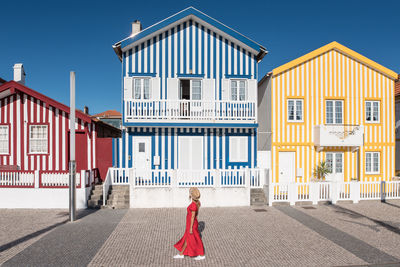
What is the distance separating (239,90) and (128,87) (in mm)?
6058

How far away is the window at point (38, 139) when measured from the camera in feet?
43.7

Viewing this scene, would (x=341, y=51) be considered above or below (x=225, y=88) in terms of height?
above

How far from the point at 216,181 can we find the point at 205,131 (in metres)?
3.38

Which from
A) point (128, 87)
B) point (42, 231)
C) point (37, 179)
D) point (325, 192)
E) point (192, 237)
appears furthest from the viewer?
point (128, 87)

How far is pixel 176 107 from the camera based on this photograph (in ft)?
45.0

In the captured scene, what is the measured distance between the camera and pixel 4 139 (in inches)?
523

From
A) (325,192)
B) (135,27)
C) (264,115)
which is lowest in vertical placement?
(325,192)

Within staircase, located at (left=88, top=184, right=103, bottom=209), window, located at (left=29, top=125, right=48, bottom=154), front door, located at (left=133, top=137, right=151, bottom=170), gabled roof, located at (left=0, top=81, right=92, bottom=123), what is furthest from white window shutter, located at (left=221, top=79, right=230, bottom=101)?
window, located at (left=29, top=125, right=48, bottom=154)

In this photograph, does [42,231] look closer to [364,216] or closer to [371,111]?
[364,216]

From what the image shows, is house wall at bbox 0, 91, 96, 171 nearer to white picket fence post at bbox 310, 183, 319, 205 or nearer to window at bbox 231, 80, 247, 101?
window at bbox 231, 80, 247, 101

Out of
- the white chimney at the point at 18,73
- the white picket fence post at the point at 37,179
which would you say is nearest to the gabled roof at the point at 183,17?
the white chimney at the point at 18,73

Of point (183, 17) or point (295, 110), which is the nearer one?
point (183, 17)

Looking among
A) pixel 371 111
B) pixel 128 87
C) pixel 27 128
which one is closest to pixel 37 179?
pixel 27 128

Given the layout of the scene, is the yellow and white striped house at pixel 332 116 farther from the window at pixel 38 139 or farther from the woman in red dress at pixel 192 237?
the window at pixel 38 139
